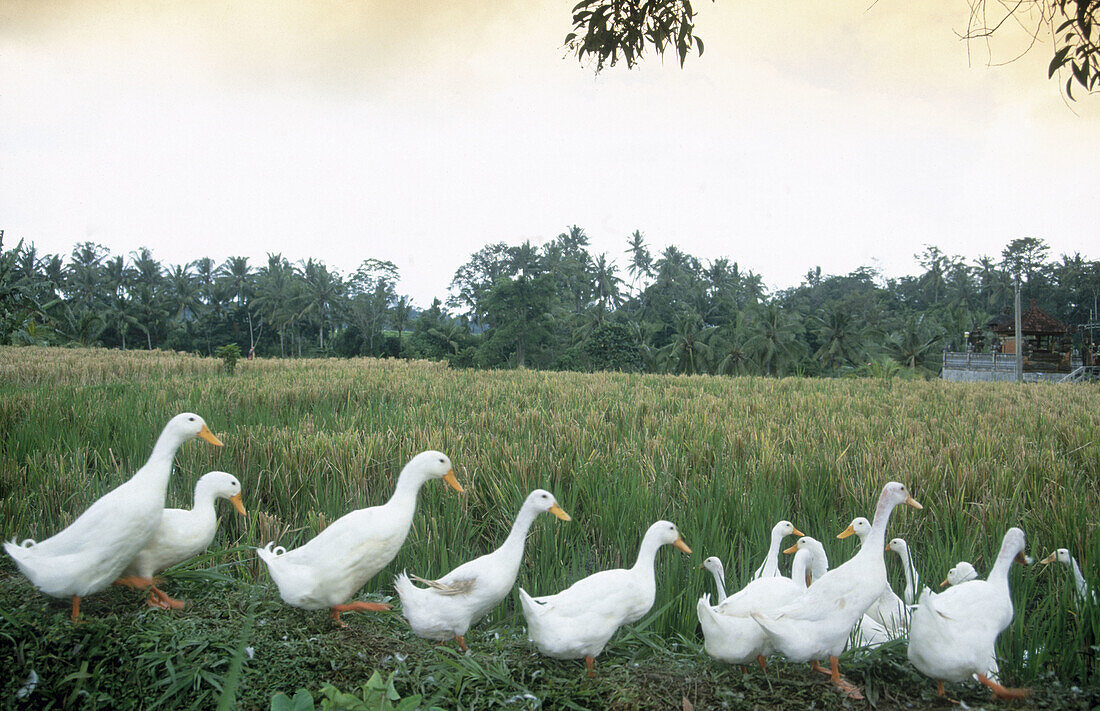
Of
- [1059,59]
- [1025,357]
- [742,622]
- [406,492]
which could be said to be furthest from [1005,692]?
[1025,357]

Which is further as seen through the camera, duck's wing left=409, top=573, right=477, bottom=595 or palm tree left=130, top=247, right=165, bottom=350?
palm tree left=130, top=247, right=165, bottom=350

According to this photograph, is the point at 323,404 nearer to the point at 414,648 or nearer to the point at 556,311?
the point at 414,648

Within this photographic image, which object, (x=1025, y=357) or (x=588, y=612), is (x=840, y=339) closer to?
(x=1025, y=357)

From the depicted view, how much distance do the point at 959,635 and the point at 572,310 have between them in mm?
60541

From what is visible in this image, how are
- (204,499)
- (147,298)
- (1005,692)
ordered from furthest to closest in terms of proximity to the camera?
(147,298), (204,499), (1005,692)

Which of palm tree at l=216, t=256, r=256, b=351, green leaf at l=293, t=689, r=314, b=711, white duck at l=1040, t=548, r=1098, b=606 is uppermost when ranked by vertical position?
palm tree at l=216, t=256, r=256, b=351

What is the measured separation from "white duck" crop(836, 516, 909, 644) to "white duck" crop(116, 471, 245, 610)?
2.32 m

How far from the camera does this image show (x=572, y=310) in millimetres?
61969

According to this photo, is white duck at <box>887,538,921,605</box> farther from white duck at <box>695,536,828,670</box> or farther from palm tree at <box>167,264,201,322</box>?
palm tree at <box>167,264,201,322</box>

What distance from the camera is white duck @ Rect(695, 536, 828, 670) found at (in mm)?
1759

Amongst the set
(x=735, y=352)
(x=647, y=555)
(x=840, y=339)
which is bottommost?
(x=647, y=555)

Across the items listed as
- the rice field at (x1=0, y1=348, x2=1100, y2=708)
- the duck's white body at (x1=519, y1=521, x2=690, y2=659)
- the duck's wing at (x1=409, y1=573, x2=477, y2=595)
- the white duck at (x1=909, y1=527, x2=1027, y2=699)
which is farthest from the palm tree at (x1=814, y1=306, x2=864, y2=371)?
the duck's wing at (x1=409, y1=573, x2=477, y2=595)

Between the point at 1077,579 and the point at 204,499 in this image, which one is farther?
the point at 1077,579

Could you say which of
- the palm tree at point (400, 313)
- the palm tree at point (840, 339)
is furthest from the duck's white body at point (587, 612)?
the palm tree at point (400, 313)
